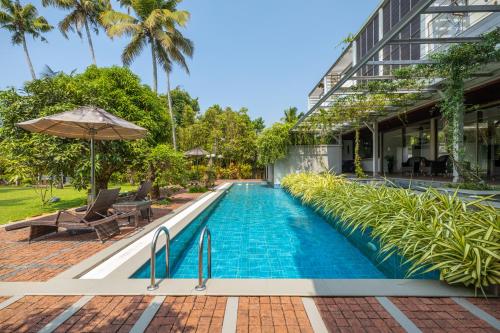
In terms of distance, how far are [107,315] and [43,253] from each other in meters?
2.70

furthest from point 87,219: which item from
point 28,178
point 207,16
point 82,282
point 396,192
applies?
point 207,16

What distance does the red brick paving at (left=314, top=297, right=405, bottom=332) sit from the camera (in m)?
2.26

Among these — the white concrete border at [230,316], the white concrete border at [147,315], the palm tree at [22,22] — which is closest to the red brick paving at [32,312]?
the white concrete border at [147,315]

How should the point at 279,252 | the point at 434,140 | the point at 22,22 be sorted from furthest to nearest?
the point at 22,22, the point at 434,140, the point at 279,252

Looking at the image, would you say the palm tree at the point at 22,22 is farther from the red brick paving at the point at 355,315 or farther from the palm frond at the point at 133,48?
the red brick paving at the point at 355,315

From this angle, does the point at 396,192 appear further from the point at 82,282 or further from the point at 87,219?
the point at 87,219

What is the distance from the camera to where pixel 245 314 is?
2.46 m

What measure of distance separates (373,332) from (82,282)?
3.11 meters

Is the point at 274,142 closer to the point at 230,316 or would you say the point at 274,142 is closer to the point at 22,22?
the point at 230,316

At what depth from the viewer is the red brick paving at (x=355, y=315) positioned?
226 cm

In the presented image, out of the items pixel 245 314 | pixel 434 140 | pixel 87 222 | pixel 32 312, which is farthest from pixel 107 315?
pixel 434 140

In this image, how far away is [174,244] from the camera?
5.07 m

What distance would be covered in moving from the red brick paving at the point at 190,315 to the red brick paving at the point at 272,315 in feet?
0.69

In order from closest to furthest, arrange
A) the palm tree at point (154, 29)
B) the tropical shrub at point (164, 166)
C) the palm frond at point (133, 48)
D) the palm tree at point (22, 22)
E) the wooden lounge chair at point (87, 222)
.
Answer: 1. the wooden lounge chair at point (87, 222)
2. the tropical shrub at point (164, 166)
3. the palm tree at point (154, 29)
4. the palm frond at point (133, 48)
5. the palm tree at point (22, 22)
